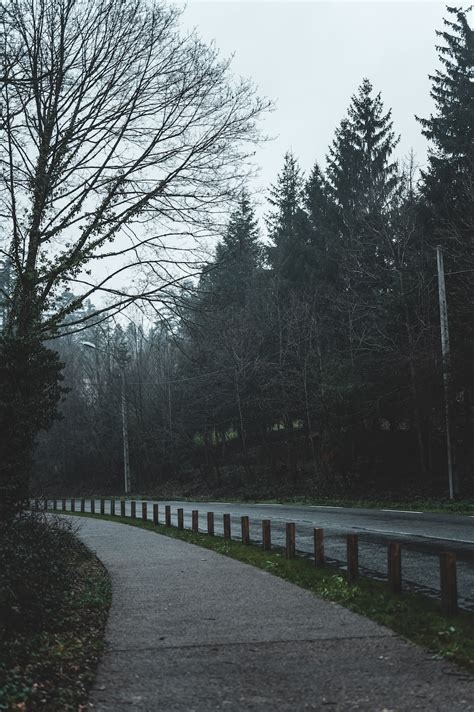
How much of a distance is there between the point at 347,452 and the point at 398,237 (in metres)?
9.60

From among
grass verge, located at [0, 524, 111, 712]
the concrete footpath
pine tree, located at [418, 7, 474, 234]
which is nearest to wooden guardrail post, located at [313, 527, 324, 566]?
the concrete footpath

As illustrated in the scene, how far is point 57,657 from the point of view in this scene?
6426mm

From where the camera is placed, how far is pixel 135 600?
934 cm

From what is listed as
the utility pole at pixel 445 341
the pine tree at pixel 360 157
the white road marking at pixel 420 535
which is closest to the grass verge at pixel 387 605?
the white road marking at pixel 420 535

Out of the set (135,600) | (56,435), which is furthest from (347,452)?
(56,435)

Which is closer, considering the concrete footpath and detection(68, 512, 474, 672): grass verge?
the concrete footpath

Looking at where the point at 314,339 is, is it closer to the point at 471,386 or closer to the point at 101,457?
the point at 471,386

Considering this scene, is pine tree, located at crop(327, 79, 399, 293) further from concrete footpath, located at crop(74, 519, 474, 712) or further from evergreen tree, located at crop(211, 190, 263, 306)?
concrete footpath, located at crop(74, 519, 474, 712)

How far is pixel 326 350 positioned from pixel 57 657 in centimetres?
3446

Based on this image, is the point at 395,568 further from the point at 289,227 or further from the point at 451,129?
the point at 289,227

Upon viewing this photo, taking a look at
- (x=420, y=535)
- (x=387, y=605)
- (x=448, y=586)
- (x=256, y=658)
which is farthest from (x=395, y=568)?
(x=420, y=535)

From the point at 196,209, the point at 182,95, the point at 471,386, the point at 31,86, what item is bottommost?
the point at 471,386

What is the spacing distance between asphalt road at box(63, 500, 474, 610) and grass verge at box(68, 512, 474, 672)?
0.63 meters

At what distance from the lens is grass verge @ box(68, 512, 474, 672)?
6698 millimetres
